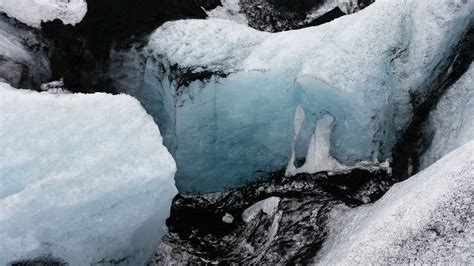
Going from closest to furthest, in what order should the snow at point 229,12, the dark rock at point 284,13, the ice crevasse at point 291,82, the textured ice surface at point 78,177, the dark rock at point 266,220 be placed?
the textured ice surface at point 78,177 → the dark rock at point 266,220 → the ice crevasse at point 291,82 → the snow at point 229,12 → the dark rock at point 284,13

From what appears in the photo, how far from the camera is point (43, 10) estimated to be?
4387mm

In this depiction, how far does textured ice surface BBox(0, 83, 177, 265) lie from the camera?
306cm

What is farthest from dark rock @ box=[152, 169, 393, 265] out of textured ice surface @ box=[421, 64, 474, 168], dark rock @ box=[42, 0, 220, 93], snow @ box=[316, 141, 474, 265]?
dark rock @ box=[42, 0, 220, 93]

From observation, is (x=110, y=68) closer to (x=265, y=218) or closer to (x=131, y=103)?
(x=131, y=103)

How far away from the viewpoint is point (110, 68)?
450 cm

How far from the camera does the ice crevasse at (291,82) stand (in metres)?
4.19

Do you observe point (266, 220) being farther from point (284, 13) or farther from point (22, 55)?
point (22, 55)

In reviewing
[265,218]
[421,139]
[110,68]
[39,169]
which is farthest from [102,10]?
[421,139]

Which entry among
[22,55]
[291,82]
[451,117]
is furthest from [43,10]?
[451,117]

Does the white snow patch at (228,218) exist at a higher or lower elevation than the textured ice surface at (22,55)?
lower

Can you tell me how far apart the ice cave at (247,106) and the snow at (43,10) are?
11 mm

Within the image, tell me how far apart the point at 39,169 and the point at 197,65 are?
1.52 metres

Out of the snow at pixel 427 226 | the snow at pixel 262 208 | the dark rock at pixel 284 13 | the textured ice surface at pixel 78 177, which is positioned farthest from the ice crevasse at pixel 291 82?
the snow at pixel 427 226

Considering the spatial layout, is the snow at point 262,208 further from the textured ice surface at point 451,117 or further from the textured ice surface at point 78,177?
the textured ice surface at point 451,117
